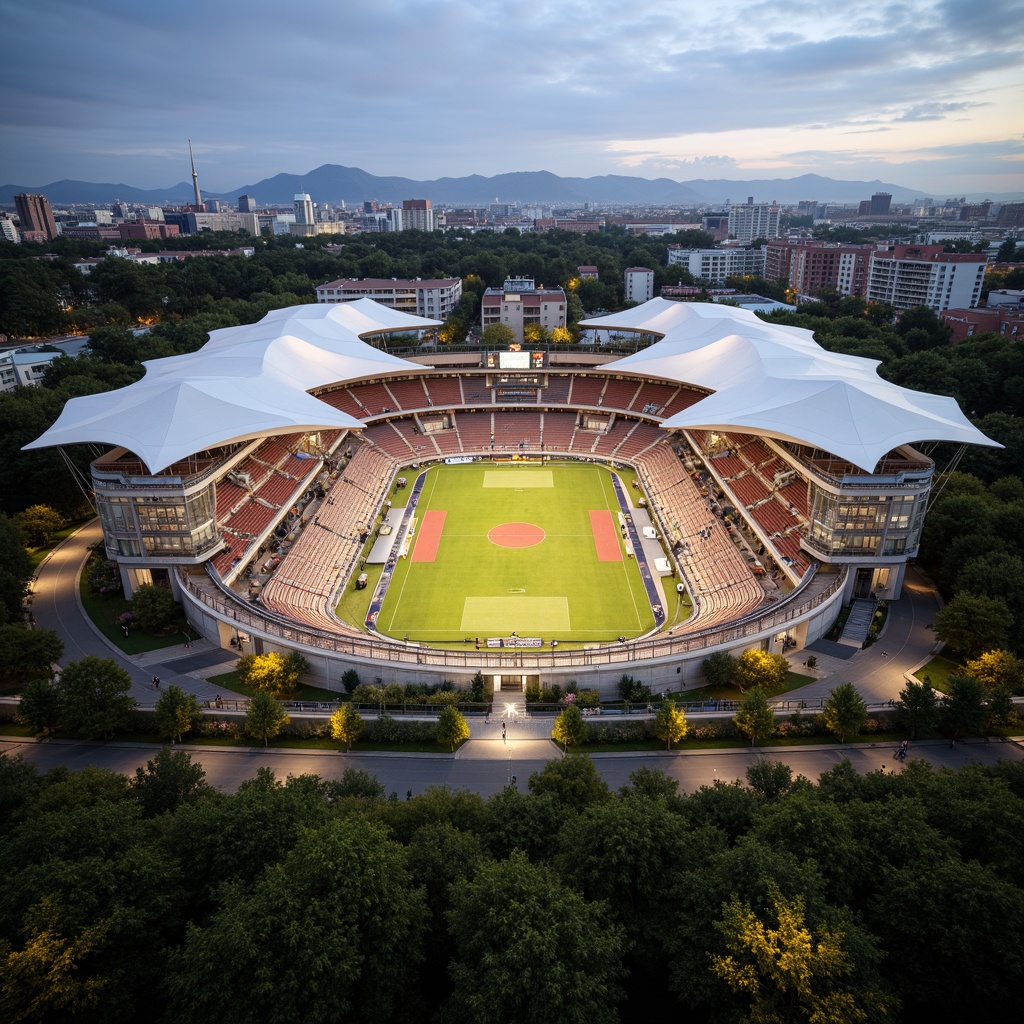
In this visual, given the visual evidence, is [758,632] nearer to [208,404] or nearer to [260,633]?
[260,633]

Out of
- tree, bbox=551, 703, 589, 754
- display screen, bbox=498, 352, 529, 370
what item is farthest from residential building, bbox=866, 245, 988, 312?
tree, bbox=551, 703, 589, 754

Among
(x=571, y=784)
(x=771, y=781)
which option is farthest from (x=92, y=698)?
(x=771, y=781)

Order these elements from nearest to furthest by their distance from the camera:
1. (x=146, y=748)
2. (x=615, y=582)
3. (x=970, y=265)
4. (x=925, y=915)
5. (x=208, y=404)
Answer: (x=925, y=915)
(x=146, y=748)
(x=208, y=404)
(x=615, y=582)
(x=970, y=265)

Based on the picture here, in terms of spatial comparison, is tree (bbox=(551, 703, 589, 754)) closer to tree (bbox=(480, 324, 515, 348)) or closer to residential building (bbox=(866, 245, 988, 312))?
tree (bbox=(480, 324, 515, 348))

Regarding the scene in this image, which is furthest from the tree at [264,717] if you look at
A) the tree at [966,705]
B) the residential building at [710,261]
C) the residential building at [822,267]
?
the residential building at [710,261]

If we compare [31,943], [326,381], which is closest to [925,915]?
[31,943]

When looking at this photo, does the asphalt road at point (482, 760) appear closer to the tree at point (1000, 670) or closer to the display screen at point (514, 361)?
the tree at point (1000, 670)
